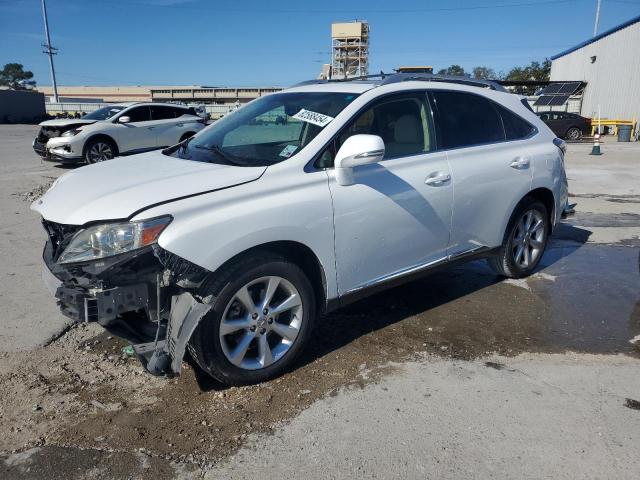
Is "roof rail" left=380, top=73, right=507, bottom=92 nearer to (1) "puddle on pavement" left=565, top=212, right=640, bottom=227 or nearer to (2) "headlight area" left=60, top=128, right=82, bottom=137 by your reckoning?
(1) "puddle on pavement" left=565, top=212, right=640, bottom=227

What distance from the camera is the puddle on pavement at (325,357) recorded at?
9.44 feet

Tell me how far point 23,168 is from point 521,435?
14.1m

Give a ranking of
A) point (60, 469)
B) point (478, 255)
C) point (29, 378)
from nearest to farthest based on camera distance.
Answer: point (60, 469), point (29, 378), point (478, 255)

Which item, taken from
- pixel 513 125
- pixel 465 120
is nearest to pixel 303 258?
pixel 465 120

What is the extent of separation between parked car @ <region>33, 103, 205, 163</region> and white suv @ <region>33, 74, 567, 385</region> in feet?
32.5

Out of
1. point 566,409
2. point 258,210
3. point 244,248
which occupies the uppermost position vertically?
point 258,210

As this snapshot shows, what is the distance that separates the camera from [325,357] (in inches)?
146

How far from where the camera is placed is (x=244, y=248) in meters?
3.01

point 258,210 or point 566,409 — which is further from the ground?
point 258,210

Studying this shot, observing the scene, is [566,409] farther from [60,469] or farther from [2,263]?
[2,263]

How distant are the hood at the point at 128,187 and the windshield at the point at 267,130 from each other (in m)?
0.23

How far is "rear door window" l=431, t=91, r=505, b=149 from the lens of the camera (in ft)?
13.9

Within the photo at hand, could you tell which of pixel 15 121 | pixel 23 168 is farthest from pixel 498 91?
pixel 15 121

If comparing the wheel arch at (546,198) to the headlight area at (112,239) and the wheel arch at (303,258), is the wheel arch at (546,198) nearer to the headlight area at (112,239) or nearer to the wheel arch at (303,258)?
the wheel arch at (303,258)
